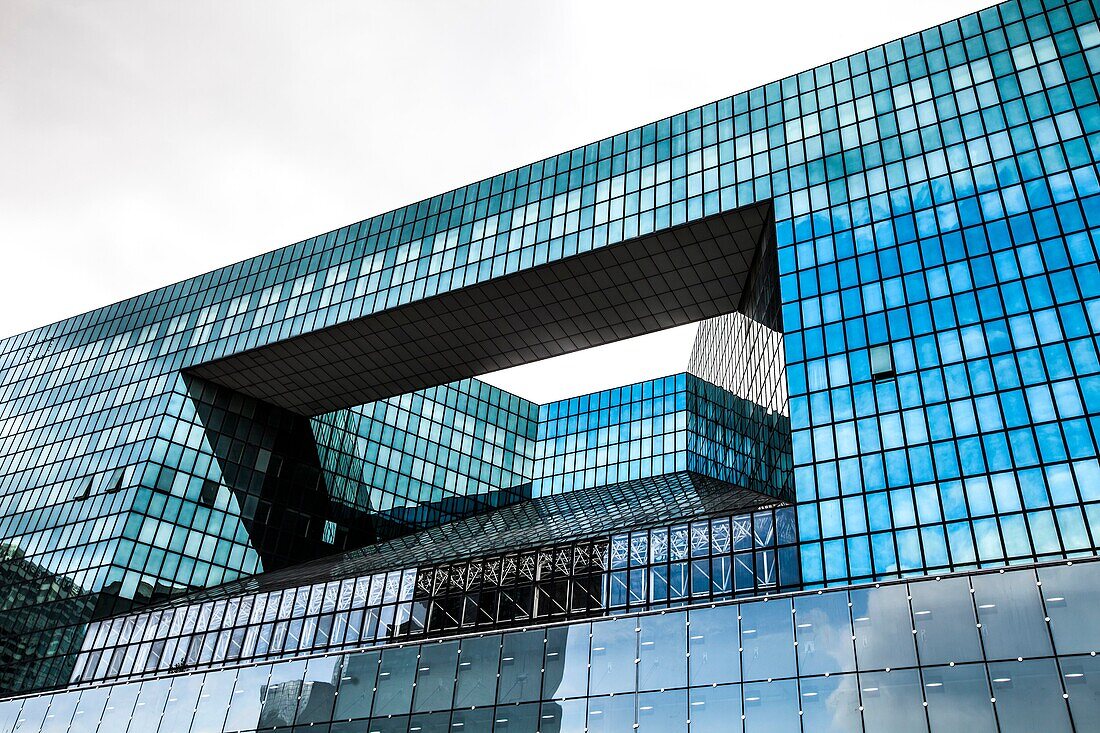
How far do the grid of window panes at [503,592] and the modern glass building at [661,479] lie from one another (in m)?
0.14

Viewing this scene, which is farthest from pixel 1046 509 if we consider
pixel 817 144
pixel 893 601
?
pixel 817 144

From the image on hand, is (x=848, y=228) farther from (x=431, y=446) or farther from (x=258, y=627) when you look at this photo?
(x=431, y=446)

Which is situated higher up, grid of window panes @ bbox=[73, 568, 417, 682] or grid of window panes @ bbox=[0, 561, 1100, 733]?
grid of window panes @ bbox=[73, 568, 417, 682]

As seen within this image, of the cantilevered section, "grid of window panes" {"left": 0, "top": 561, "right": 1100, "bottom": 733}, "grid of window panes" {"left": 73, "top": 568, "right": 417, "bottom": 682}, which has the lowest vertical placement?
"grid of window panes" {"left": 0, "top": 561, "right": 1100, "bottom": 733}

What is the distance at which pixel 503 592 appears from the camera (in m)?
38.0

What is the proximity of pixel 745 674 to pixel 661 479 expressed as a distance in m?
47.9

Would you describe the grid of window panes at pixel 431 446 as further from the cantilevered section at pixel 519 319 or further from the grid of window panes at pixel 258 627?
the grid of window panes at pixel 258 627

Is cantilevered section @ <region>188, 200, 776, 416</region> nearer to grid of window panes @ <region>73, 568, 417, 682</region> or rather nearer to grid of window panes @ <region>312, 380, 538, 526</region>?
grid of window panes @ <region>312, 380, 538, 526</region>

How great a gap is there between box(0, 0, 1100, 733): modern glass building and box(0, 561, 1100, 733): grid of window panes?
96mm

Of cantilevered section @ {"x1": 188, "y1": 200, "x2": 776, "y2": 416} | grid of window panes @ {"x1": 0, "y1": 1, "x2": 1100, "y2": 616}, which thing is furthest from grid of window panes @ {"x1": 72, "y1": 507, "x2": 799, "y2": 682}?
cantilevered section @ {"x1": 188, "y1": 200, "x2": 776, "y2": 416}

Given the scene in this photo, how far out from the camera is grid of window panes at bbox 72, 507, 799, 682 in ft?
117

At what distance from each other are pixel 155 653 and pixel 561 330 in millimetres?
27498

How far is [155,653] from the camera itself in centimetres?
4559

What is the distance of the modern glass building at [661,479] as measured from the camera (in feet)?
91.7
